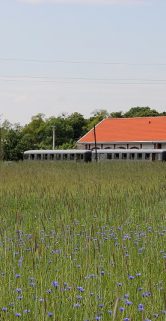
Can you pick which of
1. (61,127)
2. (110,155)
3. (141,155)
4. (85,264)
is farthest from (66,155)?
(85,264)

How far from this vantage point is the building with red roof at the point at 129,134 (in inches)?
2692

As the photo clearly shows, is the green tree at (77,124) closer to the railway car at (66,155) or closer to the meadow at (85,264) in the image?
the railway car at (66,155)

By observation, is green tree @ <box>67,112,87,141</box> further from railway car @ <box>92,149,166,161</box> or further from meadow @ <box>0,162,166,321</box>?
meadow @ <box>0,162,166,321</box>

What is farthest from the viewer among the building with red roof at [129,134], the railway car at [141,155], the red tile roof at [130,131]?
the red tile roof at [130,131]

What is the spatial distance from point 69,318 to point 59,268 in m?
1.28

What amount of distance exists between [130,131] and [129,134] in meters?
0.63

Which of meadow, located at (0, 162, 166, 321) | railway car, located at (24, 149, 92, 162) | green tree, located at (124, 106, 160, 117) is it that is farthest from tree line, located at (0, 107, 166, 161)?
meadow, located at (0, 162, 166, 321)

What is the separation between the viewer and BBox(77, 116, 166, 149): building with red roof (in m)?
68.4

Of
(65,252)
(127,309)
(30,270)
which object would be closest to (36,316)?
(127,309)

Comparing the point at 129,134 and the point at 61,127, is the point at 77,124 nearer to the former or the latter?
the point at 61,127

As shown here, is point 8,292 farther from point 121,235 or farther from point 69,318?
point 121,235

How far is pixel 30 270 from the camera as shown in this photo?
17.6 ft

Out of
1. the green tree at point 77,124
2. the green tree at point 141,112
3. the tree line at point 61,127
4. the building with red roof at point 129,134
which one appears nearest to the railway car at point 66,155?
the building with red roof at point 129,134

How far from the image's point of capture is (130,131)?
7075 centimetres
